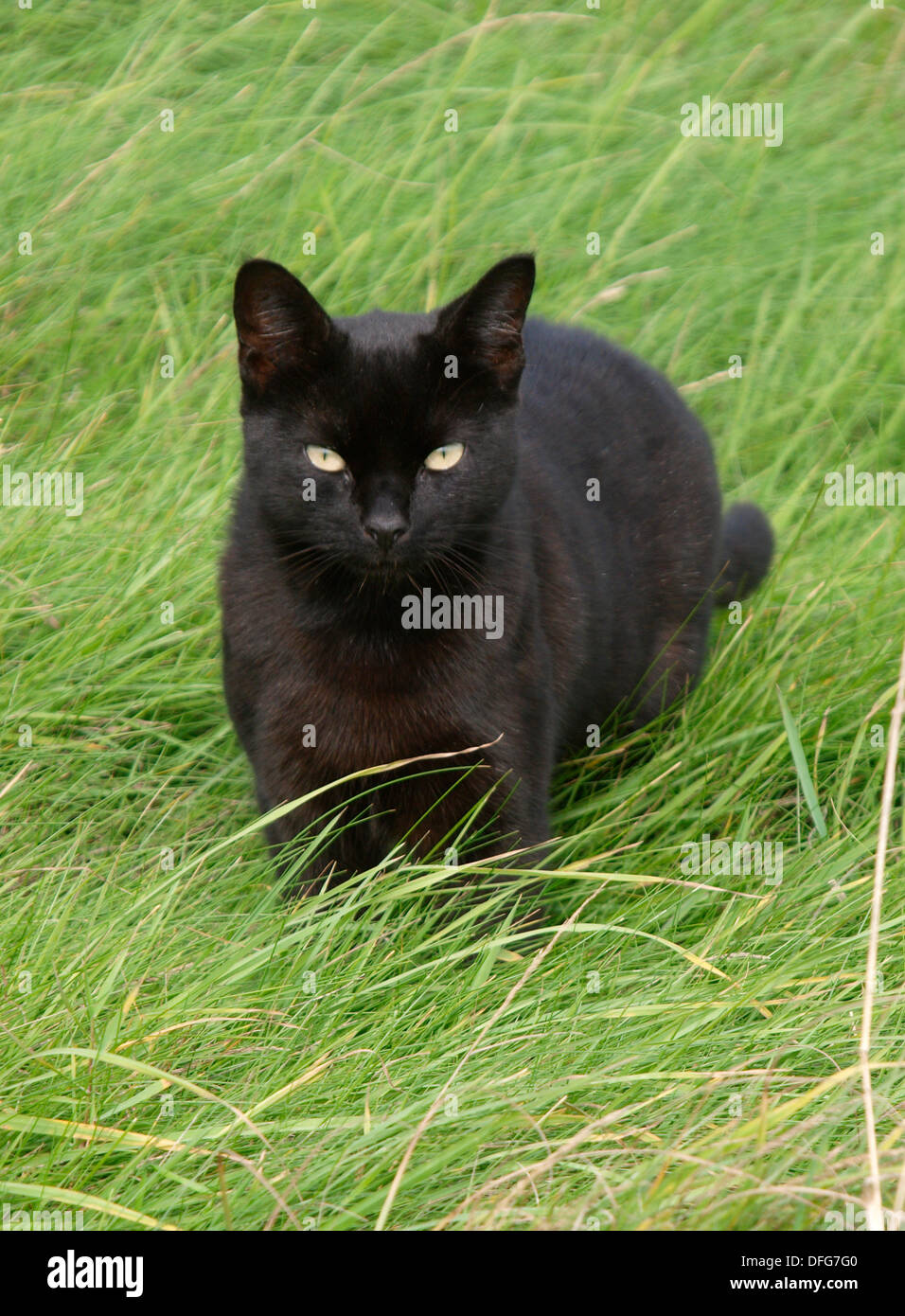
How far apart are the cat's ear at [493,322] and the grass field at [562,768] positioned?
93cm

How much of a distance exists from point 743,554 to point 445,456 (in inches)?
56.2

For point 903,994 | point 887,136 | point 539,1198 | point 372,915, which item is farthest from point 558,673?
point 887,136

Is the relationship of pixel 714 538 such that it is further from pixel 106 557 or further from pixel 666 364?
pixel 106 557

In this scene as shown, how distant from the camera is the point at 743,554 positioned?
3.90 m

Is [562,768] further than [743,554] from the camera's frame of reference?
No

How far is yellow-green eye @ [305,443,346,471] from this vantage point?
2.65m

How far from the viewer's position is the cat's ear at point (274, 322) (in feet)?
8.44
